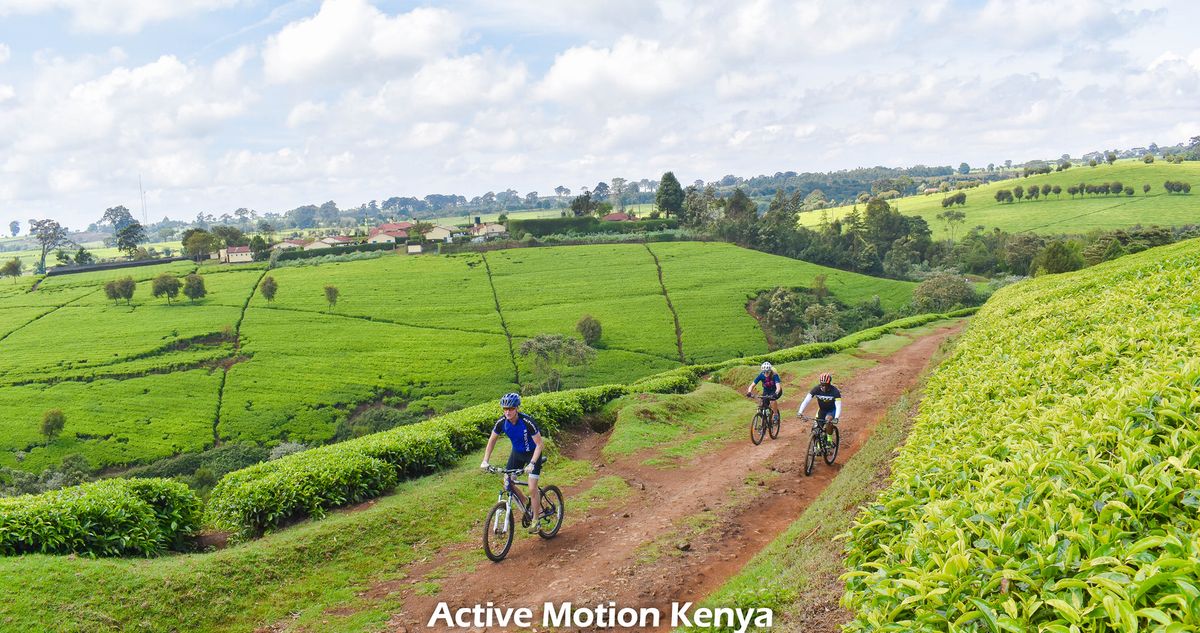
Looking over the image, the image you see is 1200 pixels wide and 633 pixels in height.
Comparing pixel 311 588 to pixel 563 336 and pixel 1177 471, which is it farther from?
pixel 563 336

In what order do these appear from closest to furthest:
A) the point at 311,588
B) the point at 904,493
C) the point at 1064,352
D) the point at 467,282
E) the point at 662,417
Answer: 1. the point at 904,493
2. the point at 1064,352
3. the point at 311,588
4. the point at 662,417
5. the point at 467,282

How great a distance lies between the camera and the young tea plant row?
123 inches

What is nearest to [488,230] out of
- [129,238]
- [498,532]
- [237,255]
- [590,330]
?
[237,255]

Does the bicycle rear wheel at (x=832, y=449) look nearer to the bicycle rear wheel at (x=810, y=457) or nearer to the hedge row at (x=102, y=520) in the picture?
the bicycle rear wheel at (x=810, y=457)

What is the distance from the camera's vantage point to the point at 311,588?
31.7 ft

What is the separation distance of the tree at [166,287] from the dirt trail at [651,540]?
7859 centimetres

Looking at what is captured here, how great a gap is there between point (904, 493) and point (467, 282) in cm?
7826

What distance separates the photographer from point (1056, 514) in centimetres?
392

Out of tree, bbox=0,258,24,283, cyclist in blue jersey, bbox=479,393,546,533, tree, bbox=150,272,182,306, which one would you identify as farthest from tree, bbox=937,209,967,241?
tree, bbox=0,258,24,283

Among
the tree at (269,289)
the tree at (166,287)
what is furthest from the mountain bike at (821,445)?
the tree at (166,287)

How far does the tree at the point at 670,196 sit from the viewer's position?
370 feet

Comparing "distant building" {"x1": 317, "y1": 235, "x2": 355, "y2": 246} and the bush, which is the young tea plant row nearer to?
the bush

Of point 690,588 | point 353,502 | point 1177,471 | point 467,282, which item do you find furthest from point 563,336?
point 1177,471

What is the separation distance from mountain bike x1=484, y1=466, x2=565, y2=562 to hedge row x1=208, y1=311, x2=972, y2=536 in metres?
3.84
